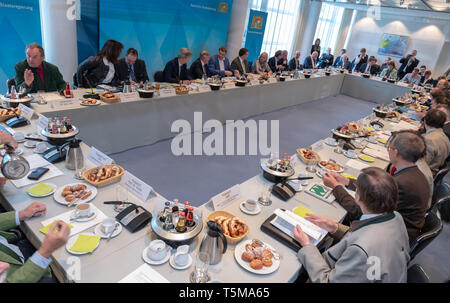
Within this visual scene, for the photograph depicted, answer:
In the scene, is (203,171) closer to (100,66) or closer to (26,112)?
(26,112)

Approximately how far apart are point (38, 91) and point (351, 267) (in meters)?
3.72

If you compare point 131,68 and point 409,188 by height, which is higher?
point 131,68

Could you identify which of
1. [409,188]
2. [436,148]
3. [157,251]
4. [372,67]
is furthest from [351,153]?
[372,67]

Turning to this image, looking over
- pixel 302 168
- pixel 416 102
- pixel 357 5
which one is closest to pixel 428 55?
pixel 357 5

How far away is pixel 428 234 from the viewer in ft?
5.24

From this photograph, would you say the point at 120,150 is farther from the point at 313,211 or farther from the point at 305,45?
the point at 305,45

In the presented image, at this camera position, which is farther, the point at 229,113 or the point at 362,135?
the point at 229,113

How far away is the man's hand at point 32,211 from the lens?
142 cm

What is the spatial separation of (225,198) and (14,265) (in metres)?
1.15

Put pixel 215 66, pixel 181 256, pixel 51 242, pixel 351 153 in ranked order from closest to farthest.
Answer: pixel 51 242
pixel 181 256
pixel 351 153
pixel 215 66

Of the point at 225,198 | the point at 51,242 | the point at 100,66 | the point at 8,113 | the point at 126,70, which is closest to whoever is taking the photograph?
the point at 51,242

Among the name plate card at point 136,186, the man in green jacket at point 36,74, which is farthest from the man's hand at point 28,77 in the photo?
the name plate card at point 136,186

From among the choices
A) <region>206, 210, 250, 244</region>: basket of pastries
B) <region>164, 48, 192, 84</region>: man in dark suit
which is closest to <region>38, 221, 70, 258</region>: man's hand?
<region>206, 210, 250, 244</region>: basket of pastries

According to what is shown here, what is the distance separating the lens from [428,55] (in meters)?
11.8
